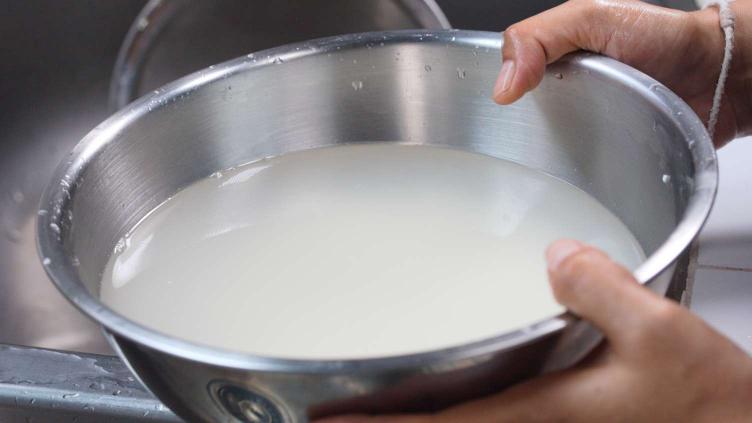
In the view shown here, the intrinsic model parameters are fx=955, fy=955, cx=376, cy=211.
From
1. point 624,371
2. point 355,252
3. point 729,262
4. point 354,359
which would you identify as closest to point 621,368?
point 624,371

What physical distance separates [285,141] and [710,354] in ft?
1.65

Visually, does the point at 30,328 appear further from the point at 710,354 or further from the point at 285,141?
the point at 710,354

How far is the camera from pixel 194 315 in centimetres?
74

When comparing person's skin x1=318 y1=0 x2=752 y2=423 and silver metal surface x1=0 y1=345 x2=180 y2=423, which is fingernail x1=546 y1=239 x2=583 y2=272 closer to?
person's skin x1=318 y1=0 x2=752 y2=423

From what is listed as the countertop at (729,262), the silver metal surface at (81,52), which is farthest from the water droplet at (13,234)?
the countertop at (729,262)

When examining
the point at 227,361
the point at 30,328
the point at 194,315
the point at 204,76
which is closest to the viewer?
the point at 227,361

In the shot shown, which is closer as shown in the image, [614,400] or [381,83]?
[614,400]

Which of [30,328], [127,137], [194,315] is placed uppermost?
[127,137]

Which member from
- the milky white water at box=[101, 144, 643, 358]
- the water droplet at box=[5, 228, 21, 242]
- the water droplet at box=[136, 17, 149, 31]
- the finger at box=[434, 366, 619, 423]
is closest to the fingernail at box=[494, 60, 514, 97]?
the milky white water at box=[101, 144, 643, 358]

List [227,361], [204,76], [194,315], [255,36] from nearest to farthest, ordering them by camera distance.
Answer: [227,361] → [194,315] → [204,76] → [255,36]

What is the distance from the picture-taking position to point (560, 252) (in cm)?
55

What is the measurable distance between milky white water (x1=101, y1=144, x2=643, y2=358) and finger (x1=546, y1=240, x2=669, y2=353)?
14 centimetres

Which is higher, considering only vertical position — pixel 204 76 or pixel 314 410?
pixel 204 76

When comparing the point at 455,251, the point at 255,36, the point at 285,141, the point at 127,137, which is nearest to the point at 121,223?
the point at 127,137
